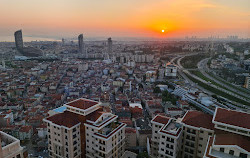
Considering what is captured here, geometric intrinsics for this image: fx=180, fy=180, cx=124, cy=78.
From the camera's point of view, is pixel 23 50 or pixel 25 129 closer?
pixel 25 129

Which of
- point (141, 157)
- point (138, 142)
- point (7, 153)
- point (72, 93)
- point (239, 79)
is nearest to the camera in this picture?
point (7, 153)

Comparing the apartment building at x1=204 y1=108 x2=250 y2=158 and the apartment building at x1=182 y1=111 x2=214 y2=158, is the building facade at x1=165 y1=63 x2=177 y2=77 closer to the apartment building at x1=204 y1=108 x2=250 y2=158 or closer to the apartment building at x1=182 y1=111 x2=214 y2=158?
the apartment building at x1=182 y1=111 x2=214 y2=158

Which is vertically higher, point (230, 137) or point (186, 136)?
point (230, 137)

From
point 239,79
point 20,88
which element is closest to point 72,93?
point 20,88

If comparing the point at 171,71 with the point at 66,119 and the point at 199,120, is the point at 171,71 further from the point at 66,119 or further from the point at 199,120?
the point at 66,119

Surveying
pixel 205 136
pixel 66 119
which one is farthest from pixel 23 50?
pixel 205 136

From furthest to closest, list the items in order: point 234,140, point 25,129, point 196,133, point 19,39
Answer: point 19,39
point 25,129
point 196,133
point 234,140

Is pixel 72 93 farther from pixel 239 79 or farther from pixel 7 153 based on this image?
pixel 239 79
